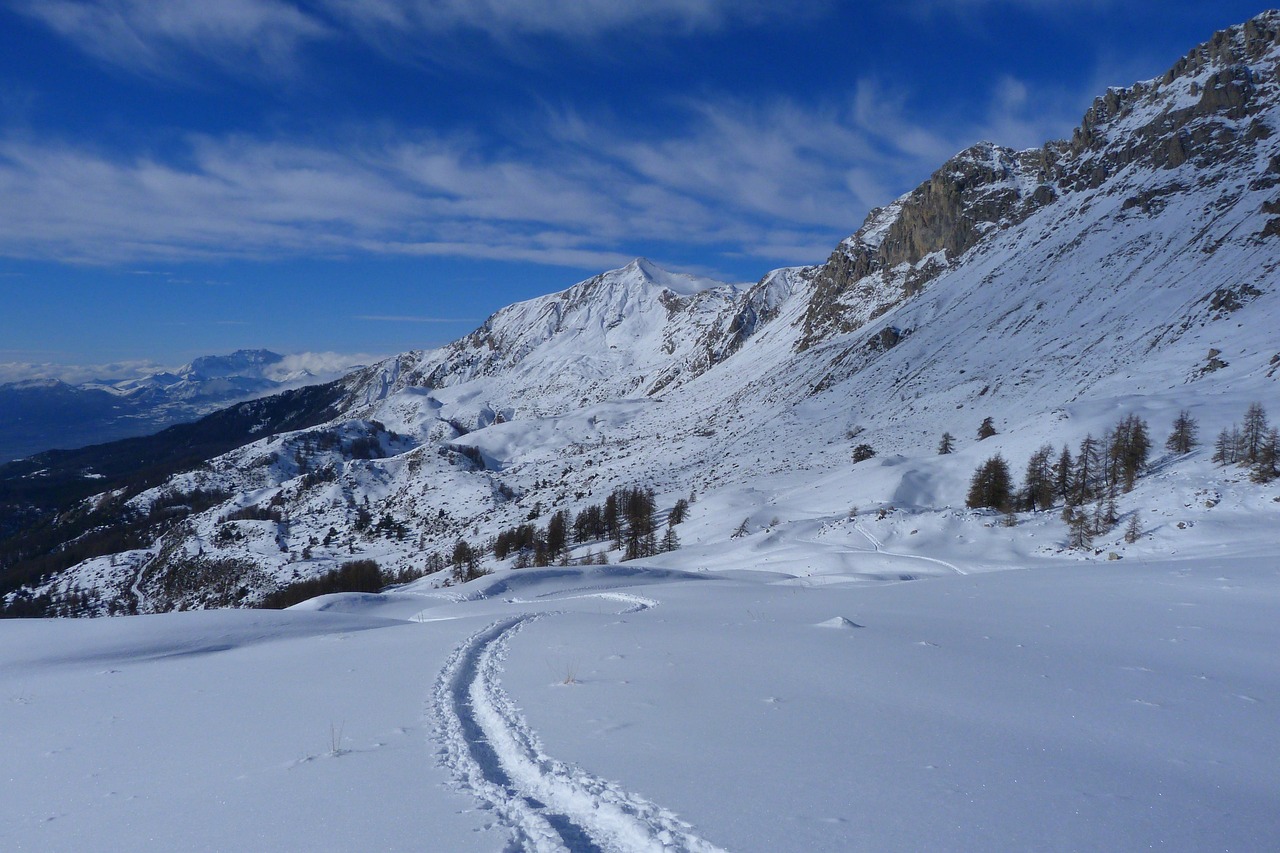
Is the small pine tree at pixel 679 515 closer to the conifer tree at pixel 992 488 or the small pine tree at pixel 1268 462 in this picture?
the conifer tree at pixel 992 488

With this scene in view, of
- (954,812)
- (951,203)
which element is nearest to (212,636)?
(954,812)

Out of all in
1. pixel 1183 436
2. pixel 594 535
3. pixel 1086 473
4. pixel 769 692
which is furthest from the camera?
pixel 594 535

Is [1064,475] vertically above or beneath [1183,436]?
beneath

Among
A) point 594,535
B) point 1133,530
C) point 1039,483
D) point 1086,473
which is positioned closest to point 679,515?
point 594,535

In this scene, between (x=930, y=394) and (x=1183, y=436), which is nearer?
(x=1183, y=436)

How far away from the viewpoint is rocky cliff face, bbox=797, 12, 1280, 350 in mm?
113250

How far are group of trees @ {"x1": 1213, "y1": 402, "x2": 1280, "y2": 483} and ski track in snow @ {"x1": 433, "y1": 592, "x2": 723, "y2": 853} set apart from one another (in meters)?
39.4

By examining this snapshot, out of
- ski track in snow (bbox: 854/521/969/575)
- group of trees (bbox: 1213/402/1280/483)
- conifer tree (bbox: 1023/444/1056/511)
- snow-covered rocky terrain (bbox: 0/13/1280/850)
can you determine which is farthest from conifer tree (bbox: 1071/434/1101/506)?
ski track in snow (bbox: 854/521/969/575)

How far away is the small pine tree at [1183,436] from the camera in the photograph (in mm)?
41875

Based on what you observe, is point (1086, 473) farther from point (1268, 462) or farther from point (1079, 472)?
point (1268, 462)

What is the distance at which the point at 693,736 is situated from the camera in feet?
22.3

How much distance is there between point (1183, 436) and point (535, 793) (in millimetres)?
52141

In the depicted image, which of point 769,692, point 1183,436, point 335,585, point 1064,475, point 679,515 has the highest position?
point 1183,436

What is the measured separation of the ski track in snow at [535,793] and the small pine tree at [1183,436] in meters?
50.1
